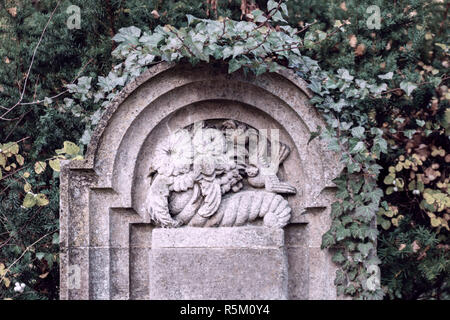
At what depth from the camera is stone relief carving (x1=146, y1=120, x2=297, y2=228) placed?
13.2 feet

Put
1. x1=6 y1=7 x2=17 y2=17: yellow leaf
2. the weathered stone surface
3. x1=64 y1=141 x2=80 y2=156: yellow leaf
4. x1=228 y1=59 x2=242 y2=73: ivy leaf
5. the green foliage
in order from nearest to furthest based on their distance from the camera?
x1=228 y1=59 x2=242 y2=73: ivy leaf, the green foliage, the weathered stone surface, x1=64 y1=141 x2=80 y2=156: yellow leaf, x1=6 y1=7 x2=17 y2=17: yellow leaf

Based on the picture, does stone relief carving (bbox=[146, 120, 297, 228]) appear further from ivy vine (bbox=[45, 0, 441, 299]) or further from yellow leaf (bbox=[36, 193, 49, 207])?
yellow leaf (bbox=[36, 193, 49, 207])

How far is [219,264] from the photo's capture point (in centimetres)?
388

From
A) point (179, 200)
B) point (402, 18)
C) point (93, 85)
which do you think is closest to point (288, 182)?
point (179, 200)

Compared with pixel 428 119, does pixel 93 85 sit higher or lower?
higher

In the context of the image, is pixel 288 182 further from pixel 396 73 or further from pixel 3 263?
pixel 3 263

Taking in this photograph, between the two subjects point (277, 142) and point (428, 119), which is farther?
point (428, 119)

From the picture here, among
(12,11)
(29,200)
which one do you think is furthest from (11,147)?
(12,11)

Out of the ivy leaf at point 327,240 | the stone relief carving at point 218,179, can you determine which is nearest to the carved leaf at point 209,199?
the stone relief carving at point 218,179

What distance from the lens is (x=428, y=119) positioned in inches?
185

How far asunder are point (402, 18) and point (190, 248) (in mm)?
2621

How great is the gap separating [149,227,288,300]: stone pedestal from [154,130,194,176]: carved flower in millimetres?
440

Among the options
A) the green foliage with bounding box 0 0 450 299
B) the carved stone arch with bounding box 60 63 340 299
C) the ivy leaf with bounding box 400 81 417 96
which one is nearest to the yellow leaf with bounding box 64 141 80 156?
the green foliage with bounding box 0 0 450 299

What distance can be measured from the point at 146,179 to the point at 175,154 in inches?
12.0
